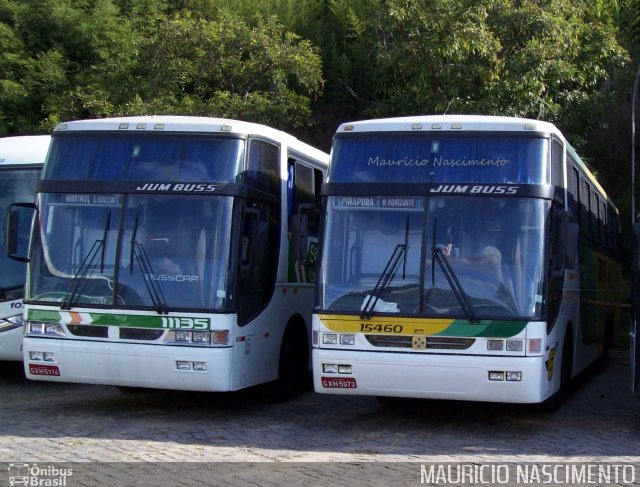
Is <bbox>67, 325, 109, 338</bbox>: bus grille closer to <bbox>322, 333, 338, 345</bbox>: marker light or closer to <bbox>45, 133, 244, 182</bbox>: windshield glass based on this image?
<bbox>45, 133, 244, 182</bbox>: windshield glass

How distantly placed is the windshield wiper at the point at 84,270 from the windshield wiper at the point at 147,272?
32 cm

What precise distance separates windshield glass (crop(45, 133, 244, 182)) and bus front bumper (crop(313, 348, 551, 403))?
7.65 ft

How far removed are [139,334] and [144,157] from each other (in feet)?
6.54

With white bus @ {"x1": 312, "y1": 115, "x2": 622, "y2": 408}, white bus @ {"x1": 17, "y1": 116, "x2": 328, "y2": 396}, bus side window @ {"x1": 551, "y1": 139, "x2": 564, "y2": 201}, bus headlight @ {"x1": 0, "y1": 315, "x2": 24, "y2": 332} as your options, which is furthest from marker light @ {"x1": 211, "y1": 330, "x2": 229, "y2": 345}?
bus headlight @ {"x1": 0, "y1": 315, "x2": 24, "y2": 332}

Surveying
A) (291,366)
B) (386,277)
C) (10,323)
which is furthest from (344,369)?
(10,323)

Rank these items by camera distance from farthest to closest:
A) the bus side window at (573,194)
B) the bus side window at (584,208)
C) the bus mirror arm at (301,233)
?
the bus side window at (584,208) → the bus side window at (573,194) → the bus mirror arm at (301,233)

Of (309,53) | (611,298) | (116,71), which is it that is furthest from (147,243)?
(116,71)

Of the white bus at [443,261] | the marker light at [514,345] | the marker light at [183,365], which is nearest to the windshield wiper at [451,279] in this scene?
the white bus at [443,261]

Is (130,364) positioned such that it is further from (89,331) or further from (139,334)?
(89,331)

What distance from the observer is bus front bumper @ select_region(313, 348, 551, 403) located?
29.7 ft

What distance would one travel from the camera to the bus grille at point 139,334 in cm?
977

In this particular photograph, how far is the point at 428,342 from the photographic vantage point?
30.3 feet

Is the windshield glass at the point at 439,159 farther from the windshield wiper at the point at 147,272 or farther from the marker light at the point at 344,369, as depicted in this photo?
the windshield wiper at the point at 147,272

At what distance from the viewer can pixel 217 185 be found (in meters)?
9.95
